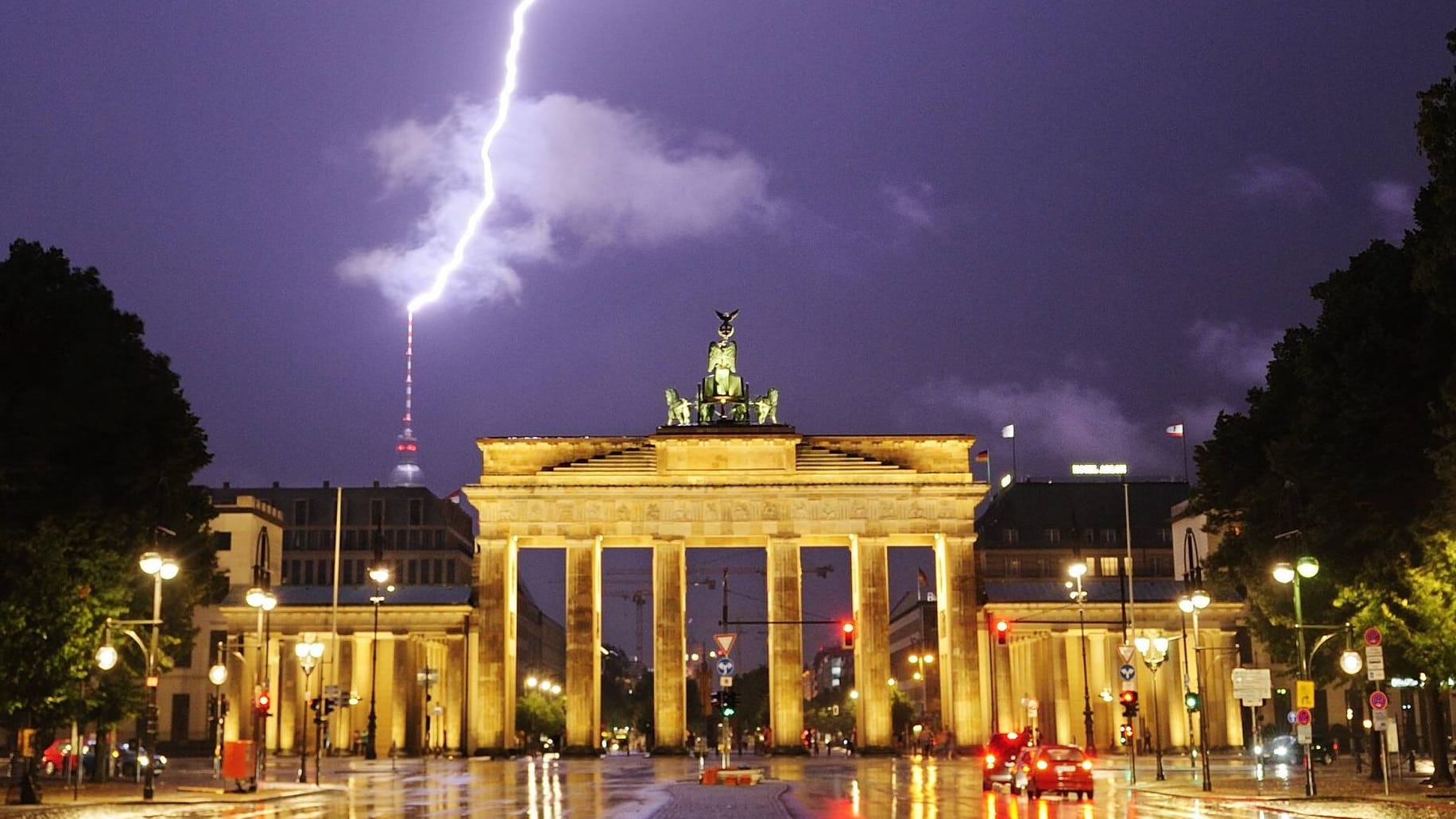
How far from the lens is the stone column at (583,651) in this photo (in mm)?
96250

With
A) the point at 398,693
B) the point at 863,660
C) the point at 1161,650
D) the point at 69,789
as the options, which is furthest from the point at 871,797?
→ the point at 398,693

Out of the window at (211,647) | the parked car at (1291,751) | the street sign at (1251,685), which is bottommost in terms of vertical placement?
the parked car at (1291,751)

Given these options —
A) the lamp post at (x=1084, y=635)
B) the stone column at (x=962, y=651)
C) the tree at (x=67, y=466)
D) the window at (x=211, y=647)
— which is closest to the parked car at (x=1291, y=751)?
the lamp post at (x=1084, y=635)

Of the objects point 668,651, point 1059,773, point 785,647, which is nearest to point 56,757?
point 668,651

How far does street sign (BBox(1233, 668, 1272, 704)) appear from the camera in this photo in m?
48.6

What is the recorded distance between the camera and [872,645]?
317 feet

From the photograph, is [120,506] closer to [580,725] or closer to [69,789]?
[69,789]

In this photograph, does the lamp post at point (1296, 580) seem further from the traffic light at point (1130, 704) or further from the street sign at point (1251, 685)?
the traffic light at point (1130, 704)

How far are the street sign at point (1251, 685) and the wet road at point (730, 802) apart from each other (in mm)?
2897

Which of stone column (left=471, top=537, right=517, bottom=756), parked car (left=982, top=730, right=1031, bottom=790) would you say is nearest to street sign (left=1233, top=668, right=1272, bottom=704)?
parked car (left=982, top=730, right=1031, bottom=790)

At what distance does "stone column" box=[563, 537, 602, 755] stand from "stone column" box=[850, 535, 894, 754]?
11232 millimetres

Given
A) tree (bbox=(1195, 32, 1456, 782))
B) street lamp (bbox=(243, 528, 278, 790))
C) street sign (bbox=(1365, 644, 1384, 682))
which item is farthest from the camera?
street lamp (bbox=(243, 528, 278, 790))

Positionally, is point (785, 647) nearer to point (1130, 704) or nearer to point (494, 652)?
point (494, 652)

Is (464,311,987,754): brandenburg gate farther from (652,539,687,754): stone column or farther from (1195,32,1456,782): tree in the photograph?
(1195,32,1456,782): tree
